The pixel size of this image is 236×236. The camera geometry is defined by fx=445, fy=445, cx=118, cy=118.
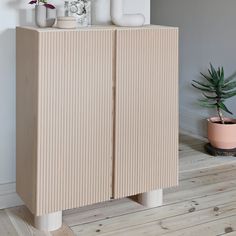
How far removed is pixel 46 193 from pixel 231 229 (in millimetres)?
945

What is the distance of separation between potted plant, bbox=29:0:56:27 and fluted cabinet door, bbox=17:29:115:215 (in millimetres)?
107

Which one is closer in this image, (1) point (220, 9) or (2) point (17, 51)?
(2) point (17, 51)

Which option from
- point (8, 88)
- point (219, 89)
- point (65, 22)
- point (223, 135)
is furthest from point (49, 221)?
point (219, 89)

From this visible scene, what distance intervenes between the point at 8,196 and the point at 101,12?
1.16m

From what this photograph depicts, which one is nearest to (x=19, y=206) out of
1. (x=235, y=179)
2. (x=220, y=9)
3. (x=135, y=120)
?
(x=135, y=120)

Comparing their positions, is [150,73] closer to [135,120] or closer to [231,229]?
[135,120]

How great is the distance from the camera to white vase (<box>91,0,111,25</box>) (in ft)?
8.21

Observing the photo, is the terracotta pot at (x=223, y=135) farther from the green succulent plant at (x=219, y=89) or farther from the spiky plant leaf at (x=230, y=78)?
the spiky plant leaf at (x=230, y=78)

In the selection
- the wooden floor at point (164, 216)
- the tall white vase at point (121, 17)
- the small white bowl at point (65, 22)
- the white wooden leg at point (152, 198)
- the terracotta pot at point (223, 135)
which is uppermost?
the tall white vase at point (121, 17)

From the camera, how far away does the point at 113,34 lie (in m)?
2.15

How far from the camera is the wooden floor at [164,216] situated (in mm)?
2227

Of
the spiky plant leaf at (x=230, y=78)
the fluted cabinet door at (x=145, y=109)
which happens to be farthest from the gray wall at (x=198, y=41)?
the fluted cabinet door at (x=145, y=109)

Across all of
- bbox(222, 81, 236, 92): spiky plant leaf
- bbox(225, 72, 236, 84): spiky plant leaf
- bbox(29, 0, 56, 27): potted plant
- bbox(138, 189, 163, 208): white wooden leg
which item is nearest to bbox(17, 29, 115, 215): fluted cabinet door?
bbox(29, 0, 56, 27): potted plant

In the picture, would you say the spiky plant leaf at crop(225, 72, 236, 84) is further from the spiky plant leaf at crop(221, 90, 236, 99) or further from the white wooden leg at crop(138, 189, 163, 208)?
the white wooden leg at crop(138, 189, 163, 208)
